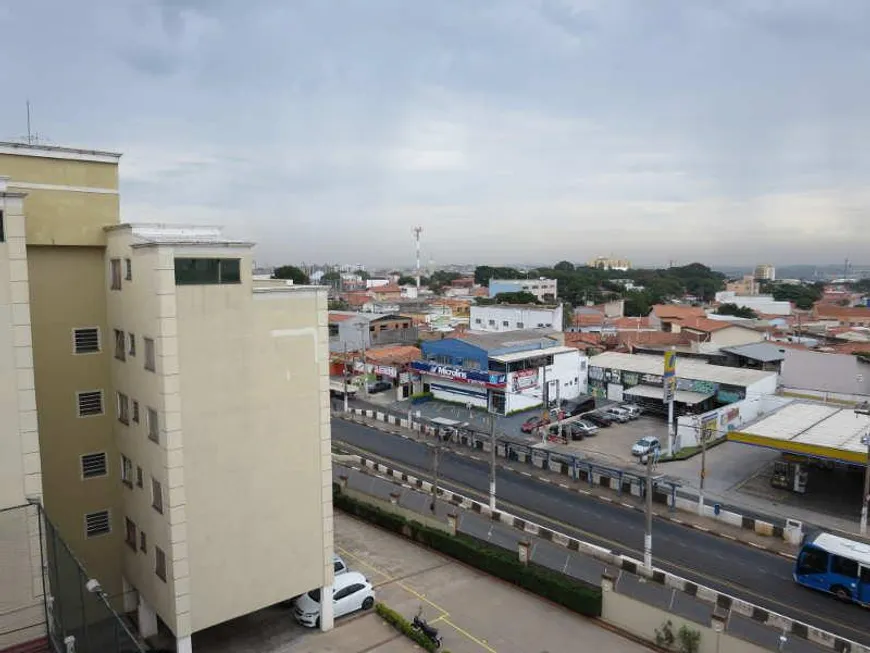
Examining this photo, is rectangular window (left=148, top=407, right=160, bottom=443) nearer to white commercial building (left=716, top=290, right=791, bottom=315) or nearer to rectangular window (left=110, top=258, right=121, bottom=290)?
rectangular window (left=110, top=258, right=121, bottom=290)

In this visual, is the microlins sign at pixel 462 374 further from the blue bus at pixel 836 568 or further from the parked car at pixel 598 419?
the blue bus at pixel 836 568

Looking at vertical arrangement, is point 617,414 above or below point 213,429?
below

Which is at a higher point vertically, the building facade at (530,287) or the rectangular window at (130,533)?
the building facade at (530,287)

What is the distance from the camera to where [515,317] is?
81.8 meters

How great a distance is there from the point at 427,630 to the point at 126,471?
10.4m

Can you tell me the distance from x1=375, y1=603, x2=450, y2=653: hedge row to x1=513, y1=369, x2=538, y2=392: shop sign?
30.0 m

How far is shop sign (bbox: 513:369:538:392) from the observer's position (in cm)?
4891

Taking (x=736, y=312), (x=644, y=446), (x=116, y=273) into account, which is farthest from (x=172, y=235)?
(x=736, y=312)

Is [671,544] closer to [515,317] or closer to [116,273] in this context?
[116,273]

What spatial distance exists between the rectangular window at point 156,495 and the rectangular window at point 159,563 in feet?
3.76

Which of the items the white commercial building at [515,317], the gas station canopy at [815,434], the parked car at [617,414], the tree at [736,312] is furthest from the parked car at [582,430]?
the tree at [736,312]

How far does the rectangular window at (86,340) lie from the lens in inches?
755

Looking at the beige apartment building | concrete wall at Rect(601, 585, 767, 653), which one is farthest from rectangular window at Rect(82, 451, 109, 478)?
concrete wall at Rect(601, 585, 767, 653)

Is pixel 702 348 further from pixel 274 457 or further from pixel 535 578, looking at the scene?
pixel 274 457
